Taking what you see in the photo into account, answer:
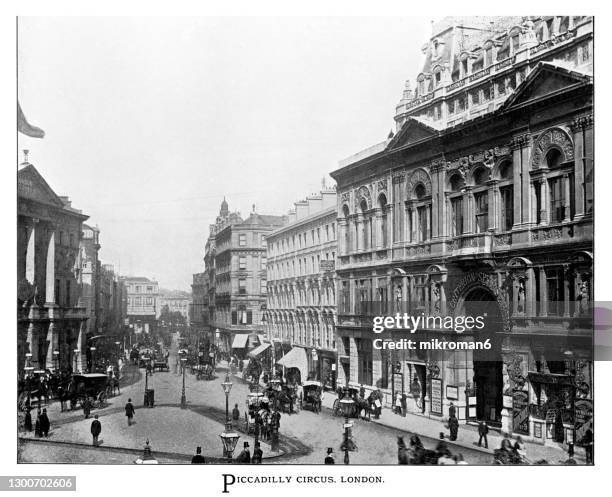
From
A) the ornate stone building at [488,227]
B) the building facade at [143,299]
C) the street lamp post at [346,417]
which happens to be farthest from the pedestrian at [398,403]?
the building facade at [143,299]

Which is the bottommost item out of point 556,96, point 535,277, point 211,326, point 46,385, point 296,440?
point 296,440

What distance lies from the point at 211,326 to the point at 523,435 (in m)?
7.66

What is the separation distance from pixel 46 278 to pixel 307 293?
576cm

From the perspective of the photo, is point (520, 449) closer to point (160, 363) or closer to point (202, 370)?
point (202, 370)

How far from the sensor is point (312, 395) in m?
15.7

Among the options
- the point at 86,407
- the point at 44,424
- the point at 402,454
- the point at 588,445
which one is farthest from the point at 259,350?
the point at 588,445

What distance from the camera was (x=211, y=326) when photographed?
17422mm

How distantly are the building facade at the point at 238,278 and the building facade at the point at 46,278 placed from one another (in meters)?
3.04

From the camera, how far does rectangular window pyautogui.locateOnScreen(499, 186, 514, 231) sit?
13.8 meters

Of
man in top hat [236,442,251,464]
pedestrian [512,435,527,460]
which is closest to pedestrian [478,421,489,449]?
pedestrian [512,435,527,460]

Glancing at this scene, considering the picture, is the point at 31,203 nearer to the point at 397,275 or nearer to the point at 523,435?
the point at 397,275

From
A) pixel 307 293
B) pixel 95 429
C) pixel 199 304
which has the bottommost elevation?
pixel 95 429
